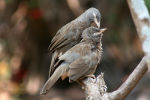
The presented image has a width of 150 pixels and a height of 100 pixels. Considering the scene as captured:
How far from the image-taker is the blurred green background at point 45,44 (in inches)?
348

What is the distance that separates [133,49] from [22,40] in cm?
225

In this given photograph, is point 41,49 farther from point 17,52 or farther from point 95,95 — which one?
point 95,95

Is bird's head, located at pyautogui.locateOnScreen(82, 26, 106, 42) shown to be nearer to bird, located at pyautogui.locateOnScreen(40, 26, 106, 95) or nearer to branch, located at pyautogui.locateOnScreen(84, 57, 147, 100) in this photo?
bird, located at pyautogui.locateOnScreen(40, 26, 106, 95)

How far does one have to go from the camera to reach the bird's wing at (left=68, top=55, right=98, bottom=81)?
3.71 metres

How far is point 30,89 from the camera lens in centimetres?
928

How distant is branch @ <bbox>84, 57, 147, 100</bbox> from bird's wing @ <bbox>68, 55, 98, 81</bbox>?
0.15 metres

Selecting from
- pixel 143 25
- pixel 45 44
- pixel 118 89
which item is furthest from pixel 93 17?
pixel 45 44

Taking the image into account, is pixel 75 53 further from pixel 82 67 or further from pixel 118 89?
pixel 118 89

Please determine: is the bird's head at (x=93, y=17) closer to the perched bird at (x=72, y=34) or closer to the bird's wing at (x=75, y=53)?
the perched bird at (x=72, y=34)

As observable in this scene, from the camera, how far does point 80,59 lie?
12.4 ft

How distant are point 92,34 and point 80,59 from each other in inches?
8.7

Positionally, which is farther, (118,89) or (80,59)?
(80,59)

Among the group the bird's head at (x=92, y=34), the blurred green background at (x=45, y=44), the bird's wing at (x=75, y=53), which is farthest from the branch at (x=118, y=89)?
the blurred green background at (x=45, y=44)

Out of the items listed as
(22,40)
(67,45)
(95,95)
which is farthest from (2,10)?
(95,95)
